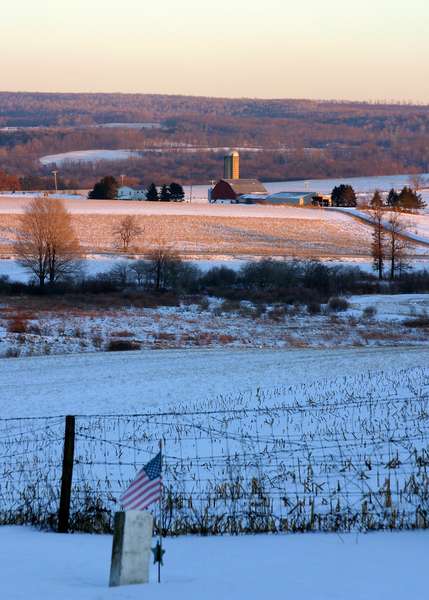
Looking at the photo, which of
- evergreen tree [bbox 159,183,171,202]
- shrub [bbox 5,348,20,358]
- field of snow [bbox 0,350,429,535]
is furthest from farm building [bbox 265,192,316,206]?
field of snow [bbox 0,350,429,535]

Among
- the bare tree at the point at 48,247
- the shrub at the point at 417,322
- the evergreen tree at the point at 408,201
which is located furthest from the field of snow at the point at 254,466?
the evergreen tree at the point at 408,201

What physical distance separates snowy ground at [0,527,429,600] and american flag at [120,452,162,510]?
0.54 metres

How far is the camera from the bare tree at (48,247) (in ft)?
144

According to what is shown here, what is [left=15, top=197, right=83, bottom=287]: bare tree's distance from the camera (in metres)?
43.8

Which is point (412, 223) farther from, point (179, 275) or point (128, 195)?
point (128, 195)

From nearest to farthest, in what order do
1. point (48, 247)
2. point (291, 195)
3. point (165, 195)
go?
1. point (48, 247)
2. point (165, 195)
3. point (291, 195)

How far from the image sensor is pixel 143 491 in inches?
232

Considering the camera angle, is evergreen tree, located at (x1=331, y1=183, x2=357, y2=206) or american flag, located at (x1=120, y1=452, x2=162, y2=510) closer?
american flag, located at (x1=120, y1=452, x2=162, y2=510)

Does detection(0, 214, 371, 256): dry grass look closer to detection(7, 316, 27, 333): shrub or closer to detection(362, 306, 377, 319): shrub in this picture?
detection(362, 306, 377, 319): shrub

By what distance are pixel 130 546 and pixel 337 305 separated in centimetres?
2961

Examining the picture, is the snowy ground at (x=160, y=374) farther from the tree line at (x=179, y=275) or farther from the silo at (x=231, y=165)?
the silo at (x=231, y=165)

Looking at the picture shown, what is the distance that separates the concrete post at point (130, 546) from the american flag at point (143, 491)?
0.06 m

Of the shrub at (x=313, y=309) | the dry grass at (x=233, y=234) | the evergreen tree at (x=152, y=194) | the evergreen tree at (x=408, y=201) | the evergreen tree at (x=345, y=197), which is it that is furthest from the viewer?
the evergreen tree at (x=152, y=194)

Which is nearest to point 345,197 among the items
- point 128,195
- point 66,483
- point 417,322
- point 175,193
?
point 175,193
